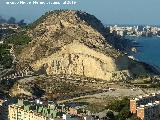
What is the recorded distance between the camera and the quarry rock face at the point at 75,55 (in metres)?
68.2

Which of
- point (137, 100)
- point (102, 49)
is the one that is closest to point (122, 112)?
point (137, 100)

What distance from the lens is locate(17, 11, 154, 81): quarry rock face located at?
68.2 m

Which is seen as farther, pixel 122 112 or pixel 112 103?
pixel 112 103

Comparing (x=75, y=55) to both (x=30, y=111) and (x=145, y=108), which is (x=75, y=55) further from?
(x=30, y=111)

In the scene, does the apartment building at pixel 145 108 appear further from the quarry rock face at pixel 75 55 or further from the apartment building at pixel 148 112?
the quarry rock face at pixel 75 55

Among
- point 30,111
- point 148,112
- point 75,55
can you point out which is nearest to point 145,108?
point 148,112

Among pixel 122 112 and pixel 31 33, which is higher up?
pixel 31 33

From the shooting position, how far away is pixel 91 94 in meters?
55.7

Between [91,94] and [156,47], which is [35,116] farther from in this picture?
[156,47]

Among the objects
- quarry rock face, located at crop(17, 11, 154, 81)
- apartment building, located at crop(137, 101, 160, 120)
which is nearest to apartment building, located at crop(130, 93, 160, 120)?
apartment building, located at crop(137, 101, 160, 120)

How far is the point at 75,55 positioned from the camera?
232ft

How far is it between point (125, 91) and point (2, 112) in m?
18.5

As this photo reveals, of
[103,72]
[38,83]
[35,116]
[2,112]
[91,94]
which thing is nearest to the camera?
[35,116]

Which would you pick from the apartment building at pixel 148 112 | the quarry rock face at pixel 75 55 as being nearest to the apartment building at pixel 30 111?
the apartment building at pixel 148 112
